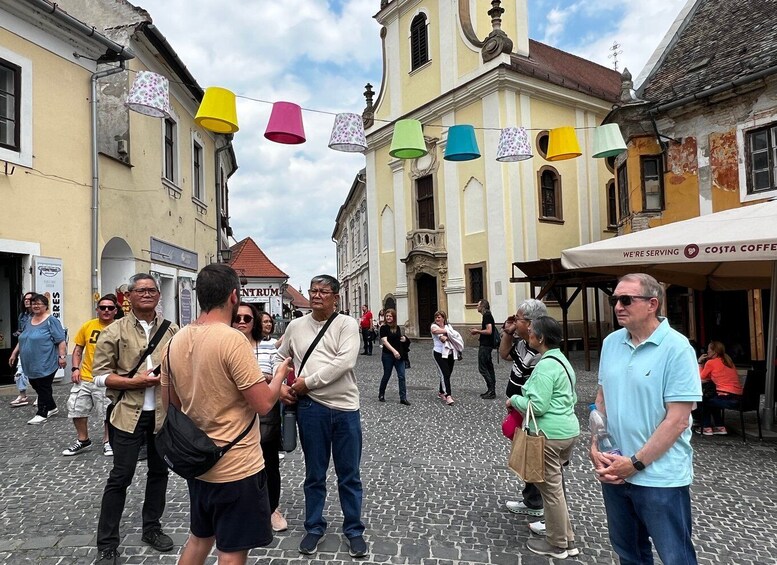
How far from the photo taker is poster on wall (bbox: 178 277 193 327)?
1585 centimetres

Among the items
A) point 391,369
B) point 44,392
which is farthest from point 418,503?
point 44,392

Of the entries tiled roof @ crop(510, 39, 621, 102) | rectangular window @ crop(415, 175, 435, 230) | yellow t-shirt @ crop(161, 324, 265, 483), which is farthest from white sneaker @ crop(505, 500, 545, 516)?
rectangular window @ crop(415, 175, 435, 230)

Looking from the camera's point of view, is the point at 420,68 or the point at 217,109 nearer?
the point at 217,109

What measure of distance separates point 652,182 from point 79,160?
13.8 metres

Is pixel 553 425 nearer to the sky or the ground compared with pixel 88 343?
nearer to the ground

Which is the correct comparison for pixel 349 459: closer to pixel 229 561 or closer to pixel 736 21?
pixel 229 561

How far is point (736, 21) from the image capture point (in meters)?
15.2

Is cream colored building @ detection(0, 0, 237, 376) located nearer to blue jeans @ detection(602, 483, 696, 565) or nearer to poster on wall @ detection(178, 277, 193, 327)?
poster on wall @ detection(178, 277, 193, 327)

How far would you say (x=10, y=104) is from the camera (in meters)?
10.1

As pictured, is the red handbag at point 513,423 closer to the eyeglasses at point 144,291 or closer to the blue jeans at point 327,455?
the blue jeans at point 327,455

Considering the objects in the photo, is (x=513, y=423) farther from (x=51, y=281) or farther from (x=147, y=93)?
(x=51, y=281)

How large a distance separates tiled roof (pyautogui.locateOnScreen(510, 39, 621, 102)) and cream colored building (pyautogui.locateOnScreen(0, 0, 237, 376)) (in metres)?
13.1

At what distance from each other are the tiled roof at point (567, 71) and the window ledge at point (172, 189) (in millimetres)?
12814

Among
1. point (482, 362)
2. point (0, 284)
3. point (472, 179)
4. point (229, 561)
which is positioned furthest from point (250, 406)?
point (472, 179)
